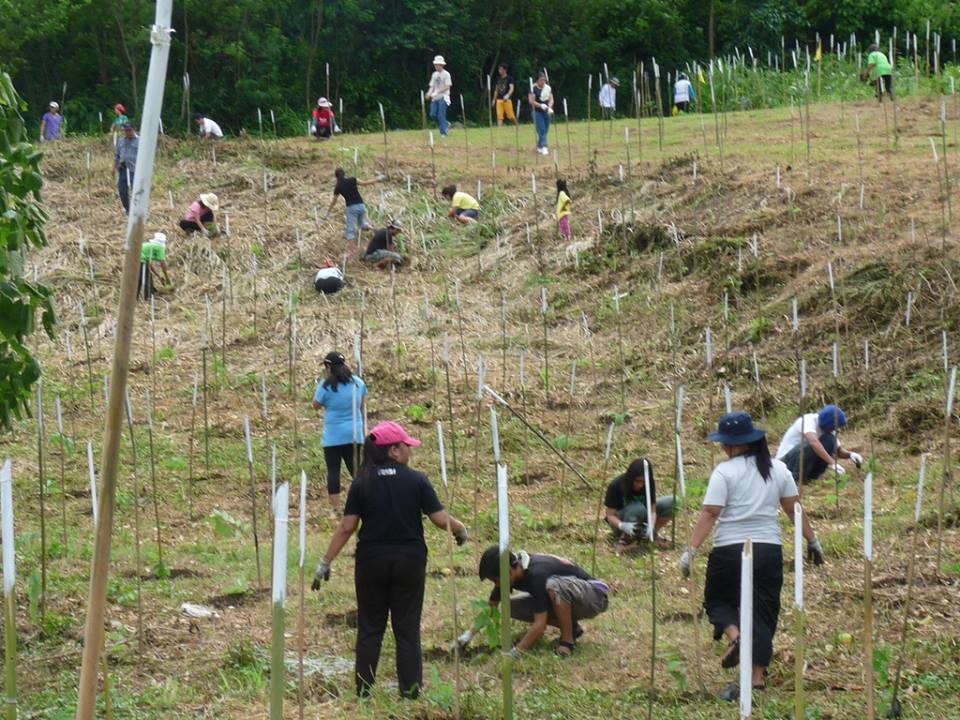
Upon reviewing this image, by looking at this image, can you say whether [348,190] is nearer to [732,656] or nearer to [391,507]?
[391,507]

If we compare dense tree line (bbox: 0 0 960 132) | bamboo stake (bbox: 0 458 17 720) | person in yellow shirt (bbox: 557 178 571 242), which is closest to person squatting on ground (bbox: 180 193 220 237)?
person in yellow shirt (bbox: 557 178 571 242)

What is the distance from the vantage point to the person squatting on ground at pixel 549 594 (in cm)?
647

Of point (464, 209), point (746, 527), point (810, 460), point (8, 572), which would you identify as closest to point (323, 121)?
point (464, 209)

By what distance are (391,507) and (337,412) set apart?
3287 mm

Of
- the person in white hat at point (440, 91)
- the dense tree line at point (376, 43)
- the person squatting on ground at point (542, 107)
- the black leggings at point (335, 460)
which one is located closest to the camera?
the black leggings at point (335, 460)

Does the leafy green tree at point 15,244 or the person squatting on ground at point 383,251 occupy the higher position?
the leafy green tree at point 15,244

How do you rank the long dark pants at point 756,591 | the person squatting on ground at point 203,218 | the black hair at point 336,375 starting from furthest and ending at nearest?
the person squatting on ground at point 203,218 → the black hair at point 336,375 → the long dark pants at point 756,591

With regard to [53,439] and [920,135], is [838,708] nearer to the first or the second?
[53,439]

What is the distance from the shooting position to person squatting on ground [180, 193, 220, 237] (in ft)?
53.9

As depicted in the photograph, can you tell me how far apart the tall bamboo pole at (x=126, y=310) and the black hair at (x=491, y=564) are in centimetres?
303

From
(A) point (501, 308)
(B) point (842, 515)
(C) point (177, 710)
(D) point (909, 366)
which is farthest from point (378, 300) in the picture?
(C) point (177, 710)

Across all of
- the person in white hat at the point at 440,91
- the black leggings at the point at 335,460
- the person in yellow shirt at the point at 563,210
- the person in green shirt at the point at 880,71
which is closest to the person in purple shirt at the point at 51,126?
the person in white hat at the point at 440,91

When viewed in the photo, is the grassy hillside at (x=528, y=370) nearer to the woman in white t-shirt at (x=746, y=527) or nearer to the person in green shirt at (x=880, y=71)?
the woman in white t-shirt at (x=746, y=527)

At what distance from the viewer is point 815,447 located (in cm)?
871
